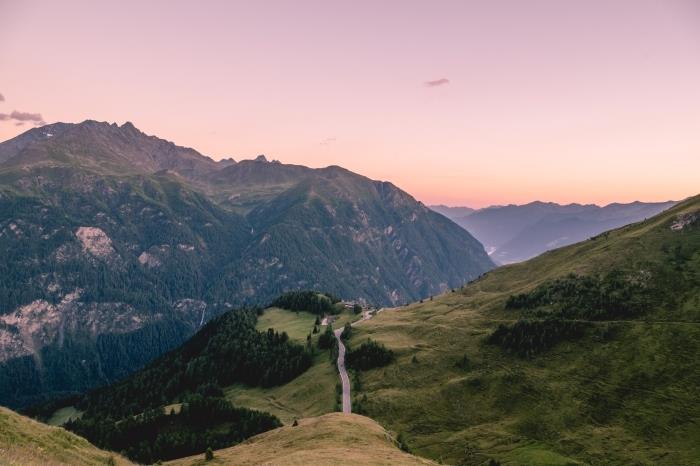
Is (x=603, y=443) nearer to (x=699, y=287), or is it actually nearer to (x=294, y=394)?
(x=699, y=287)

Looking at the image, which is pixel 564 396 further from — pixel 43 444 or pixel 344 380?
pixel 43 444

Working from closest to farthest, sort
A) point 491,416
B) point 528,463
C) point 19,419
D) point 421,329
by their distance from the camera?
point 19,419 → point 528,463 → point 491,416 → point 421,329

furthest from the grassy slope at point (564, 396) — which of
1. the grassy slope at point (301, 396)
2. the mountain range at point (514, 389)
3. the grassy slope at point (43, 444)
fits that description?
the grassy slope at point (43, 444)

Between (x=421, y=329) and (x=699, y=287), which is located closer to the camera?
(x=699, y=287)

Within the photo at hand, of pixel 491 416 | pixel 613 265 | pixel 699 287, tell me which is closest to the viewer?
pixel 491 416

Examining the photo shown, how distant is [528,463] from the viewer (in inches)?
3590

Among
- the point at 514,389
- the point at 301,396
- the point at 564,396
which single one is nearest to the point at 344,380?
the point at 301,396

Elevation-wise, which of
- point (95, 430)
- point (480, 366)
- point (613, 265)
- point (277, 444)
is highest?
point (613, 265)

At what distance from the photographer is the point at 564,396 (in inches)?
Answer: 4688

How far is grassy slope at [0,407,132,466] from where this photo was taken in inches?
1547

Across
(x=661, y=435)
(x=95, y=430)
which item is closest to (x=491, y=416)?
(x=661, y=435)

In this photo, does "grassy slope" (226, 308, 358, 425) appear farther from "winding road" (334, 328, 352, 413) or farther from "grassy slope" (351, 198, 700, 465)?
"grassy slope" (351, 198, 700, 465)

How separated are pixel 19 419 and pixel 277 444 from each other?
41635 millimetres

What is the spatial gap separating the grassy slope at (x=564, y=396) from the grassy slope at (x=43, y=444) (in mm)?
79201
